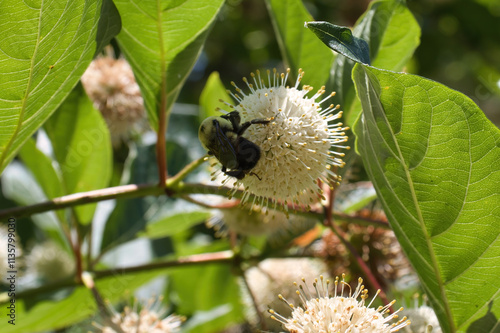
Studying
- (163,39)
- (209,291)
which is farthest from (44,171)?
(209,291)

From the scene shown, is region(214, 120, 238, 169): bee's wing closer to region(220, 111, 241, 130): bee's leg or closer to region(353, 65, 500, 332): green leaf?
region(220, 111, 241, 130): bee's leg

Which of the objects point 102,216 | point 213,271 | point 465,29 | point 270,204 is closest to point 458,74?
point 465,29

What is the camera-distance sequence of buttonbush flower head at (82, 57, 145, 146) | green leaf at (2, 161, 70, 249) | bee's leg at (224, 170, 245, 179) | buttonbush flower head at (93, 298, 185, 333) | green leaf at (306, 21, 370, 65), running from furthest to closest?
buttonbush flower head at (82, 57, 145, 146) < green leaf at (2, 161, 70, 249) < buttonbush flower head at (93, 298, 185, 333) < bee's leg at (224, 170, 245, 179) < green leaf at (306, 21, 370, 65)

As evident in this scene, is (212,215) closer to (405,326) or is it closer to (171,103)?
(171,103)

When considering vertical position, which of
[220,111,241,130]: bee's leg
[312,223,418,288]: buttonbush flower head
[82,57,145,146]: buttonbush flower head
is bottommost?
[312,223,418,288]: buttonbush flower head

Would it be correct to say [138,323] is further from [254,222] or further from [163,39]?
[163,39]

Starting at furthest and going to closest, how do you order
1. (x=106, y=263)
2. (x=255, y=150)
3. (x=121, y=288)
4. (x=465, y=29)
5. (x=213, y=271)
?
(x=465, y=29)
(x=213, y=271)
(x=106, y=263)
(x=121, y=288)
(x=255, y=150)

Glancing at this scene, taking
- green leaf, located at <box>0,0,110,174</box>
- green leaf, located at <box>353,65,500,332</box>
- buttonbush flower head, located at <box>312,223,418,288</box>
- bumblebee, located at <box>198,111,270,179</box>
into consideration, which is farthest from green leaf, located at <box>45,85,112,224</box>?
green leaf, located at <box>353,65,500,332</box>
